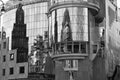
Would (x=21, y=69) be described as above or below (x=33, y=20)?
below

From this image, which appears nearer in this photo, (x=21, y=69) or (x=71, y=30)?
(x=71, y=30)

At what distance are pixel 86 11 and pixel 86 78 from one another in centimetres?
1275

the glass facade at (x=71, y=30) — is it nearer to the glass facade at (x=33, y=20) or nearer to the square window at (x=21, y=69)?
the square window at (x=21, y=69)

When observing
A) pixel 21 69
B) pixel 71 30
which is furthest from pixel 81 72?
pixel 21 69

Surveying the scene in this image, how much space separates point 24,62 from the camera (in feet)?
195

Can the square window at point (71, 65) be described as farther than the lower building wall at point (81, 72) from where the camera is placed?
No

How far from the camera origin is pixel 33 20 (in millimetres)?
70250

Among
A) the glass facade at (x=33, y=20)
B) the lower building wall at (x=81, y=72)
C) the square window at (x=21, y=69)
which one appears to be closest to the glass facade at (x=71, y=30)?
the lower building wall at (x=81, y=72)

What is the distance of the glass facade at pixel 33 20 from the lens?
68750 millimetres

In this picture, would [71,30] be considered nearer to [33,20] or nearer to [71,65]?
[71,65]

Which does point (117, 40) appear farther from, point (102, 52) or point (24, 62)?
point (24, 62)

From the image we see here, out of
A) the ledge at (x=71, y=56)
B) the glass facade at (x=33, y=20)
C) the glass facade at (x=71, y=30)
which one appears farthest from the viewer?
the glass facade at (x=33, y=20)

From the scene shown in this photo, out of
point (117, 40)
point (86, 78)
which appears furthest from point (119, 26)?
point (86, 78)

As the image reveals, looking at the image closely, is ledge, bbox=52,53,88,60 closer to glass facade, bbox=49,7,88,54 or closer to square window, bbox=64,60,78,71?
glass facade, bbox=49,7,88,54
